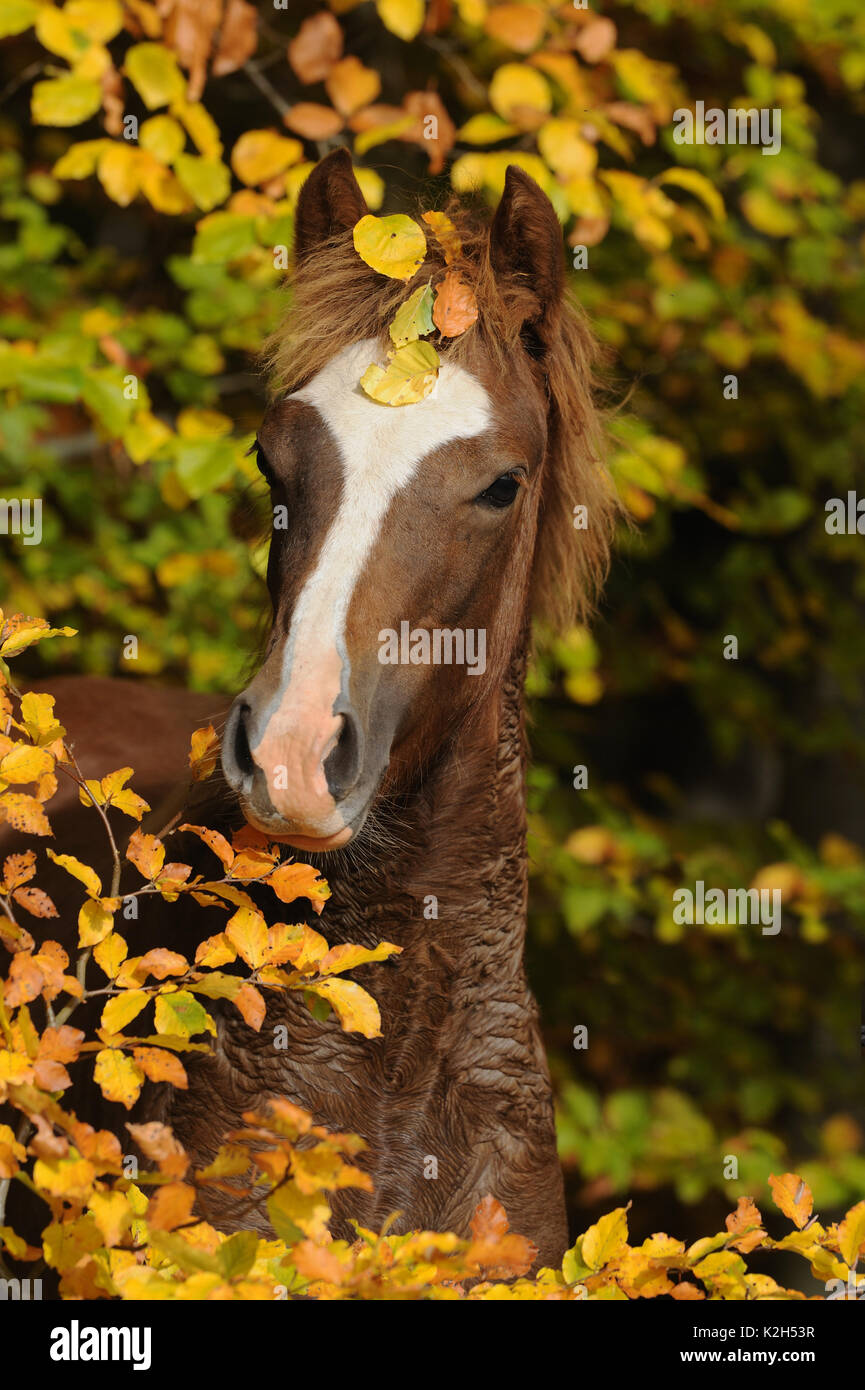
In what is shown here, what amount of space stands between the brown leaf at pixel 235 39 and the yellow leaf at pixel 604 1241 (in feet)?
9.79

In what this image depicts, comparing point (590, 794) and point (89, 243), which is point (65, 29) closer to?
point (590, 794)

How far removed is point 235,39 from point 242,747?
2.45 metres

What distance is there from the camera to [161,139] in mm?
3250

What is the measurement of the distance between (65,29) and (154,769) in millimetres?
1856

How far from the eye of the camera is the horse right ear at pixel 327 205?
7.92 feet

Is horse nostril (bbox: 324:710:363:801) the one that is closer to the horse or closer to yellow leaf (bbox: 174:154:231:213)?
the horse

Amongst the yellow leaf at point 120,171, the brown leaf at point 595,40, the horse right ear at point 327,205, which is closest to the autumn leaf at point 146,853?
the horse right ear at point 327,205

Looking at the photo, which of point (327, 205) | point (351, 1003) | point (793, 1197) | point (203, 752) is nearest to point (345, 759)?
point (203, 752)

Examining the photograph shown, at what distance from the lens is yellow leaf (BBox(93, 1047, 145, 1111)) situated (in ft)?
5.35

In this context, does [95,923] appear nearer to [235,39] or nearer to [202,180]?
[202,180]

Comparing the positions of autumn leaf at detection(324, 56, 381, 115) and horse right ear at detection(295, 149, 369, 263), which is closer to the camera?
horse right ear at detection(295, 149, 369, 263)

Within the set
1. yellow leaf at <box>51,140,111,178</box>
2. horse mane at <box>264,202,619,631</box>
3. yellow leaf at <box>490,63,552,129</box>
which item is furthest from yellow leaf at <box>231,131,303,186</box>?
horse mane at <box>264,202,619,631</box>

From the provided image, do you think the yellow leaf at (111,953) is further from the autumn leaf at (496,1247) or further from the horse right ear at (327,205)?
the horse right ear at (327,205)

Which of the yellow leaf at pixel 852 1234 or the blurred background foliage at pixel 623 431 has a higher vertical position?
the blurred background foliage at pixel 623 431
